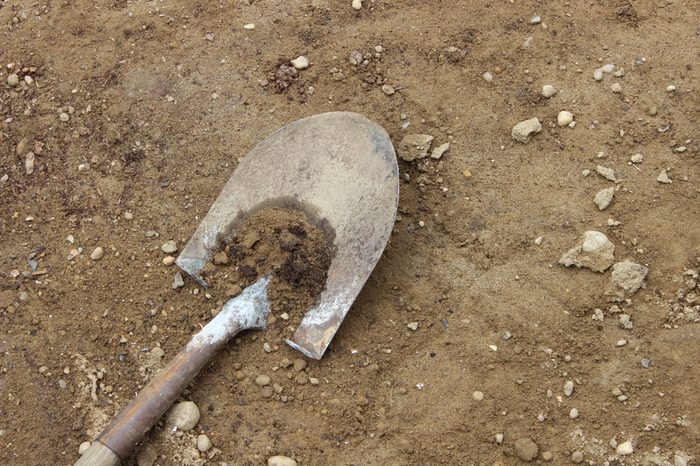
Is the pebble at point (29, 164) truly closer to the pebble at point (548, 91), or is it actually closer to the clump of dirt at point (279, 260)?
the clump of dirt at point (279, 260)

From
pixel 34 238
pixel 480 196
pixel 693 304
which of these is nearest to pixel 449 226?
pixel 480 196

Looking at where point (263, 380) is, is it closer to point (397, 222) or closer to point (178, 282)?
point (178, 282)

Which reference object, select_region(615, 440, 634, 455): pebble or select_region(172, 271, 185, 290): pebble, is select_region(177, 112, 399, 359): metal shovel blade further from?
select_region(615, 440, 634, 455): pebble

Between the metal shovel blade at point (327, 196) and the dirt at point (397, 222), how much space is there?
0.13m

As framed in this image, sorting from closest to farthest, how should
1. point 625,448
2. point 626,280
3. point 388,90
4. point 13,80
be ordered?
point 625,448
point 626,280
point 388,90
point 13,80

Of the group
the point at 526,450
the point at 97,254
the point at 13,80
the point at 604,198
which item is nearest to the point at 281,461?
the point at 526,450

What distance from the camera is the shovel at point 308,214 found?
2387mm

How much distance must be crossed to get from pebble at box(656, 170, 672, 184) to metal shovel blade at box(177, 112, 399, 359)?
1066 mm

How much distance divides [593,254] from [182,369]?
156cm

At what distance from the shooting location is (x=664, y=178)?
2725 millimetres

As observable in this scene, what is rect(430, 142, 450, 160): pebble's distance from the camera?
2.87 m

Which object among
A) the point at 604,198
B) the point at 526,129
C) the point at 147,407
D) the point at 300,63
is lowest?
the point at 147,407

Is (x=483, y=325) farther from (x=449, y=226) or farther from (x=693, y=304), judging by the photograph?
(x=693, y=304)

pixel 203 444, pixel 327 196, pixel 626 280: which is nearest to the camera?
pixel 203 444
